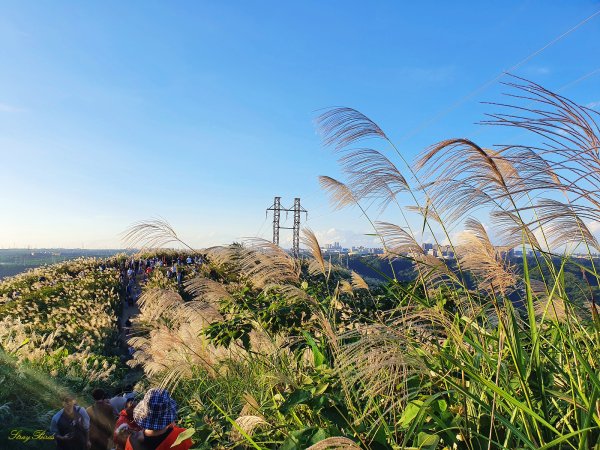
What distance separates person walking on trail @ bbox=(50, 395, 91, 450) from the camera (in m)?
5.91

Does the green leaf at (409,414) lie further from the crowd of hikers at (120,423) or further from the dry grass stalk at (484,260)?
the crowd of hikers at (120,423)

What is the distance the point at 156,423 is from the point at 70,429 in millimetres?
3569

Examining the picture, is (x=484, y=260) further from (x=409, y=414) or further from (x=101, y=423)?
(x=101, y=423)

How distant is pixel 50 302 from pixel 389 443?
17305mm

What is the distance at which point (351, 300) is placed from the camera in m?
5.20

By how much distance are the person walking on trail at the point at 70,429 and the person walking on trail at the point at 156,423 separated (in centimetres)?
330

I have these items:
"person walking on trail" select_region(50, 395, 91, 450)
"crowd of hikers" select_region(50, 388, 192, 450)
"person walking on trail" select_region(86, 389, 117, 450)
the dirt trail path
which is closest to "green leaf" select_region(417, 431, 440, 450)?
"crowd of hikers" select_region(50, 388, 192, 450)

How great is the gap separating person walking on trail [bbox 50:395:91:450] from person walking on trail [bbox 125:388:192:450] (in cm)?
330

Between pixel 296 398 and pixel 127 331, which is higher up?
pixel 296 398

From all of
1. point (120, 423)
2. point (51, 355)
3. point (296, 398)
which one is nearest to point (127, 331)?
point (51, 355)

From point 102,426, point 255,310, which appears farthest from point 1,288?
point 255,310

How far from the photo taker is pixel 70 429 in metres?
5.98

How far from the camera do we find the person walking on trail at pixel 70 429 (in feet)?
19.4

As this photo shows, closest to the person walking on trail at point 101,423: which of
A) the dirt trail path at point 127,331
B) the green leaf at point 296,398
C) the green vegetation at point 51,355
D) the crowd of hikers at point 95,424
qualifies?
the crowd of hikers at point 95,424
